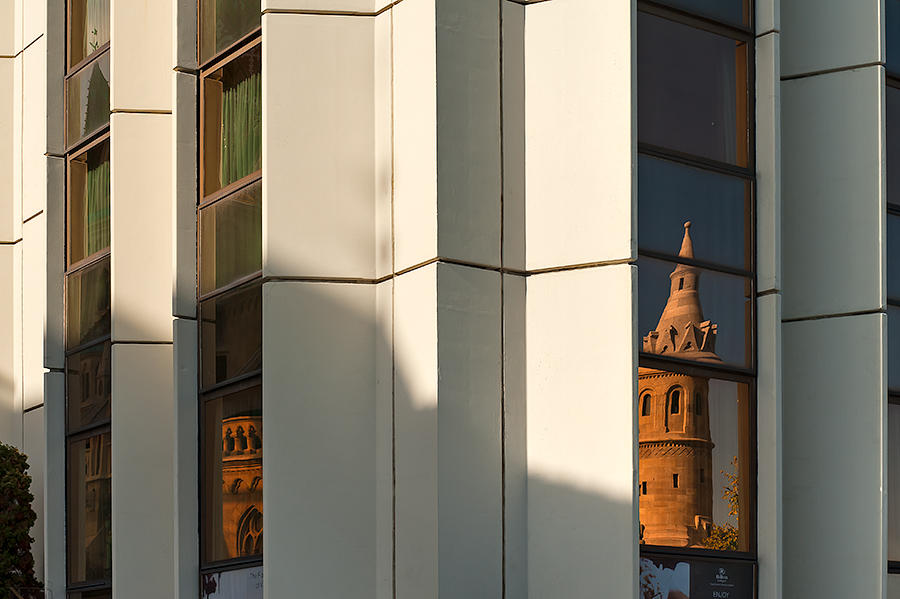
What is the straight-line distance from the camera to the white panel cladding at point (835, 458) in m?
12.4

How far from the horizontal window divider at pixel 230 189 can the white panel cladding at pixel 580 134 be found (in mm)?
2994

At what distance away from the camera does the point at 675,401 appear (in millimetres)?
11781

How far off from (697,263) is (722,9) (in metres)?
2.48

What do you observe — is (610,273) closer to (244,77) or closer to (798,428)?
(798,428)

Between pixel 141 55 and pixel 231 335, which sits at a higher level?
pixel 141 55

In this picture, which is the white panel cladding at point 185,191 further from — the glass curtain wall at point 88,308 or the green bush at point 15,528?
the green bush at point 15,528

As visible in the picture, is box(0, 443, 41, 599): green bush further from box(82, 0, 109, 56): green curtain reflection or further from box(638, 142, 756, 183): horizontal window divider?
box(638, 142, 756, 183): horizontal window divider

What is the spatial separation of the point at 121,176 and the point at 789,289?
24.1ft

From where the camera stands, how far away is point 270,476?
37.2ft

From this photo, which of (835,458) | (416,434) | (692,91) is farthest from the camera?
(835,458)

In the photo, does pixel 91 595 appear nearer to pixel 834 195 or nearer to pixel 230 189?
pixel 230 189

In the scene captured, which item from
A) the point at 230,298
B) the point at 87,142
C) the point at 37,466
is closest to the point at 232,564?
the point at 230,298

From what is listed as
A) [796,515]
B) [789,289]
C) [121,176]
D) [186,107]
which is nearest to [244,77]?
[186,107]

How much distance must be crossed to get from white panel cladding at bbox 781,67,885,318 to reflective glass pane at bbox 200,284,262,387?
5.20 m
